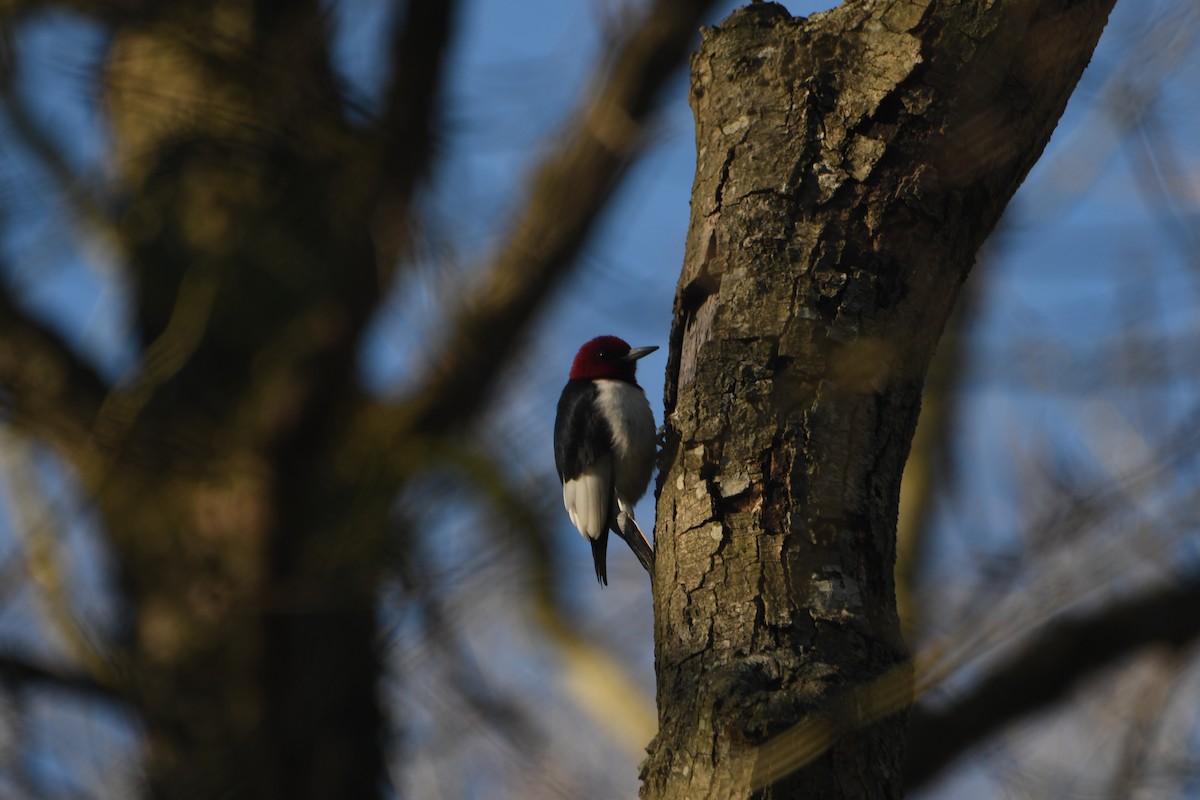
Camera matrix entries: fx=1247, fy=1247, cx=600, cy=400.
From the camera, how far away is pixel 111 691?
16.9 ft

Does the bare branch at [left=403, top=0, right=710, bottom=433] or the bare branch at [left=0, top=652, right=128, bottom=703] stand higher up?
the bare branch at [left=403, top=0, right=710, bottom=433]

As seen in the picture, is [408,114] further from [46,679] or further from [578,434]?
[46,679]

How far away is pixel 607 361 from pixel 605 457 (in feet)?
2.20

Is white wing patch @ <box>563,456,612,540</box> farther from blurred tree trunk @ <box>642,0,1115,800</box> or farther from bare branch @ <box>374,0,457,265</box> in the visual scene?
blurred tree trunk @ <box>642,0,1115,800</box>

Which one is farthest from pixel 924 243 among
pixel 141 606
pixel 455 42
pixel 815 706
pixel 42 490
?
pixel 141 606

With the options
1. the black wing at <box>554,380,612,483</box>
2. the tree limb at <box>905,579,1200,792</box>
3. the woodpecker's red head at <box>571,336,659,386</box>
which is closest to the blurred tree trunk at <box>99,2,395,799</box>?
the black wing at <box>554,380,612,483</box>

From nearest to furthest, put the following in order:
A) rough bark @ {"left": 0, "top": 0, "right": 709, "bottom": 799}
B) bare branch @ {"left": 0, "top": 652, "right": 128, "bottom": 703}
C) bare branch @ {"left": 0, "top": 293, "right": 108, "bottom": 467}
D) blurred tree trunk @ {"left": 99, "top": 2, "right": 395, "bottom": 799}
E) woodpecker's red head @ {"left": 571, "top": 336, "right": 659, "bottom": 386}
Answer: bare branch @ {"left": 0, "top": 293, "right": 108, "bottom": 467} → rough bark @ {"left": 0, "top": 0, "right": 709, "bottom": 799} → blurred tree trunk @ {"left": 99, "top": 2, "right": 395, "bottom": 799} → bare branch @ {"left": 0, "top": 652, "right": 128, "bottom": 703} → woodpecker's red head @ {"left": 571, "top": 336, "right": 659, "bottom": 386}

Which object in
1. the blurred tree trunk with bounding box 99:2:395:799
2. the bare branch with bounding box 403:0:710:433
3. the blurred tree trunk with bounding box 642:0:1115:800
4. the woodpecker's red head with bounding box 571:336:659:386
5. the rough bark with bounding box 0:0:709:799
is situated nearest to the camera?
the blurred tree trunk with bounding box 642:0:1115:800

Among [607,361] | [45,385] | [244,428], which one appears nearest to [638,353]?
[607,361]

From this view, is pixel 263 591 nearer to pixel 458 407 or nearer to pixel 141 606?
pixel 141 606

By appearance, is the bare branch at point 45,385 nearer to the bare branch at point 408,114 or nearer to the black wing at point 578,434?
the bare branch at point 408,114

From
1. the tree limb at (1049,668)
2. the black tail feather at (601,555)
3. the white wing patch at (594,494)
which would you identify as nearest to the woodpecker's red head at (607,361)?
the white wing patch at (594,494)

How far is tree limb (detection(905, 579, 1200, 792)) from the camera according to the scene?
4.83m

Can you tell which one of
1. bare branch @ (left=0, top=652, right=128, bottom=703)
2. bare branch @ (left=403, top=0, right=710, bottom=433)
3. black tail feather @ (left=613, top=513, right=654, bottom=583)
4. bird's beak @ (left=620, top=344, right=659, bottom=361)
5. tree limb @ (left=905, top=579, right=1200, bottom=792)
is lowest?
tree limb @ (left=905, top=579, right=1200, bottom=792)
